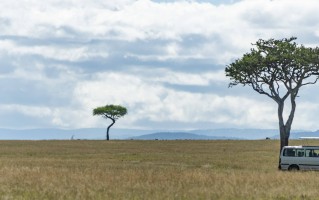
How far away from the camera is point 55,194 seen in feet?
91.4

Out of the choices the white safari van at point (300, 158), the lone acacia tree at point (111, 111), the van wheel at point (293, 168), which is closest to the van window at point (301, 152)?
the white safari van at point (300, 158)

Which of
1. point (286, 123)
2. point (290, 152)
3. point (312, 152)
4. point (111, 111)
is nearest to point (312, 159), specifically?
point (312, 152)

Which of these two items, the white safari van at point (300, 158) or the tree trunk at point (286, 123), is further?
the tree trunk at point (286, 123)

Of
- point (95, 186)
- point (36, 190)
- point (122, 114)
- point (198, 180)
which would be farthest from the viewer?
point (122, 114)

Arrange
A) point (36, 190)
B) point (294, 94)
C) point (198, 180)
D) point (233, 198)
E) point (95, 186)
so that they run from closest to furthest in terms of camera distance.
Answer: point (233, 198) → point (36, 190) → point (95, 186) → point (198, 180) → point (294, 94)

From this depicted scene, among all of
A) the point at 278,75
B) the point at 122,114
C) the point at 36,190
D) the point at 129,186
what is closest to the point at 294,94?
the point at 278,75

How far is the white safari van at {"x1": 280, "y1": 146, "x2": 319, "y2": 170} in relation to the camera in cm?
4856

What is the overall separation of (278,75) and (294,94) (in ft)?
10.4

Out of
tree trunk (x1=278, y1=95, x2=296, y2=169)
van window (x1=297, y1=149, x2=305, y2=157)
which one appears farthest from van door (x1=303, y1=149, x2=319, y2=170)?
tree trunk (x1=278, y1=95, x2=296, y2=169)

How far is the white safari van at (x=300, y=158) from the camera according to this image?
48.6 meters

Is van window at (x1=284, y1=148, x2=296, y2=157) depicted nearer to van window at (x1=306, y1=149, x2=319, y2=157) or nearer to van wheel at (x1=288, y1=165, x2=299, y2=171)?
van wheel at (x1=288, y1=165, x2=299, y2=171)

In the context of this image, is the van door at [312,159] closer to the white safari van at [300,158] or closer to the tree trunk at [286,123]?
the white safari van at [300,158]

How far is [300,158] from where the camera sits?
4906 cm

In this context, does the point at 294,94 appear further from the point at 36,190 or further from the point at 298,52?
the point at 36,190
